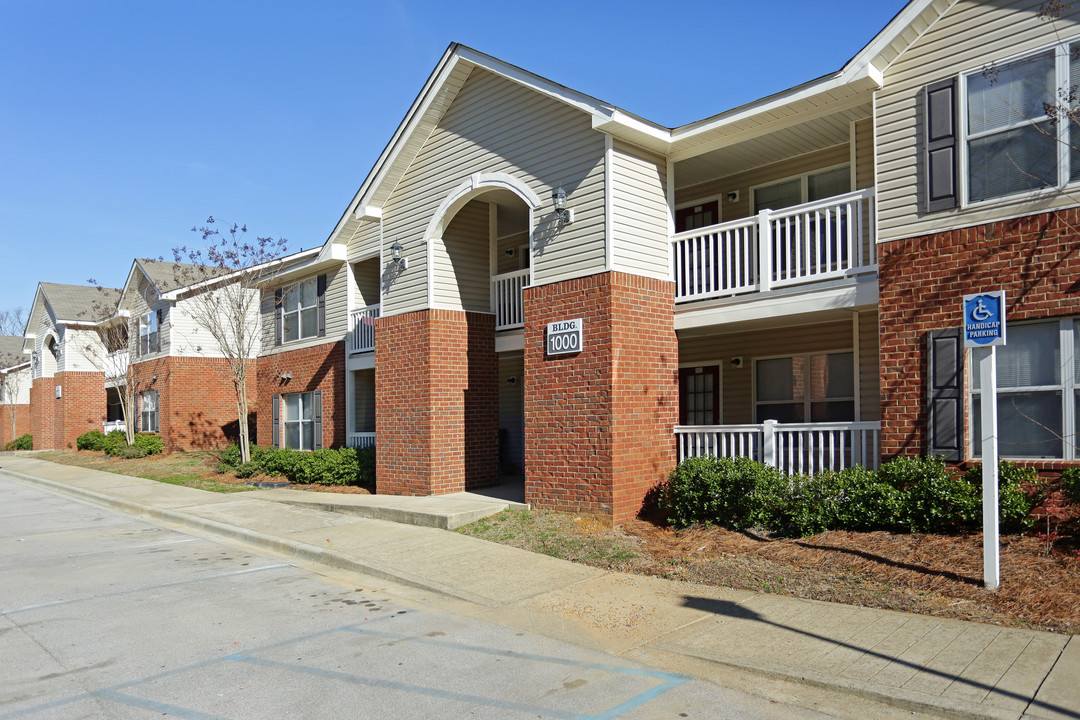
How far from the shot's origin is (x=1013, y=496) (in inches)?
315

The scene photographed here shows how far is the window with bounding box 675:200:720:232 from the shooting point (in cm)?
1468

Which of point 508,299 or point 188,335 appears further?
point 188,335

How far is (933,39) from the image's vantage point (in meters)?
9.66

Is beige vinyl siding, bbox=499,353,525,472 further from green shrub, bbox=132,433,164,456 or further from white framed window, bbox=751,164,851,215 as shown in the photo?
green shrub, bbox=132,433,164,456

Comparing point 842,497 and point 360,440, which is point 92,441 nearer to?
point 360,440

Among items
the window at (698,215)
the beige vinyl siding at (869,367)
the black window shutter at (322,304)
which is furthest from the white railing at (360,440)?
the beige vinyl siding at (869,367)

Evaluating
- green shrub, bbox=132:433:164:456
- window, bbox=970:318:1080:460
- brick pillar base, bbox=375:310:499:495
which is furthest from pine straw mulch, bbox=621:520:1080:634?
green shrub, bbox=132:433:164:456

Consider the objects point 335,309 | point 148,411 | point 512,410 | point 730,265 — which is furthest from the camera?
point 148,411

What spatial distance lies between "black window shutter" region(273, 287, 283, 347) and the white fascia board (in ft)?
47.0

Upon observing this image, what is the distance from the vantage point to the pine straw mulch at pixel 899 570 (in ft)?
21.6

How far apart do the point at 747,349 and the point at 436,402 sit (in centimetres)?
590

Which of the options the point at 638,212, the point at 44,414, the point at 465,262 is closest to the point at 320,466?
the point at 465,262

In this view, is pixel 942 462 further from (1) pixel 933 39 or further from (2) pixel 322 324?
(2) pixel 322 324

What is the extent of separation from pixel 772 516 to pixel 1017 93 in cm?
576
